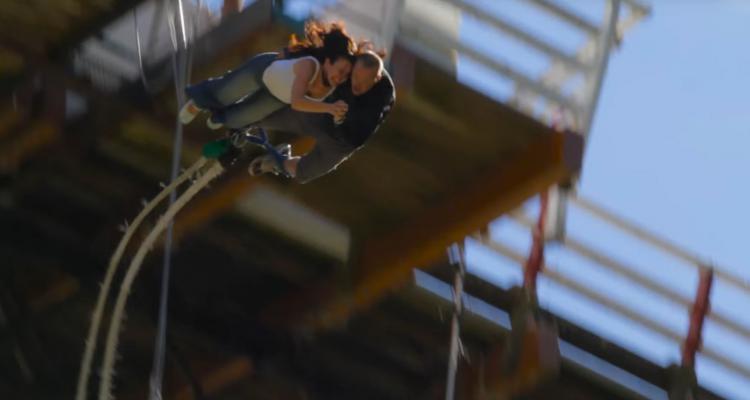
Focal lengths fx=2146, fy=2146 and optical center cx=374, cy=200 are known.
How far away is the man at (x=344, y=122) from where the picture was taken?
8586 millimetres

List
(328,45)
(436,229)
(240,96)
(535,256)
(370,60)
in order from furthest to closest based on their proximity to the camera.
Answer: (535,256)
(436,229)
(240,96)
(328,45)
(370,60)

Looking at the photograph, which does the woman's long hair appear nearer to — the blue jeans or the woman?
the woman

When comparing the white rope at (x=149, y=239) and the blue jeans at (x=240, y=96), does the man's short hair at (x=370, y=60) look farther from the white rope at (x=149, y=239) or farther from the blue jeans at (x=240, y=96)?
the white rope at (x=149, y=239)

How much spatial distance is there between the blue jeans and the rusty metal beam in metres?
2.13

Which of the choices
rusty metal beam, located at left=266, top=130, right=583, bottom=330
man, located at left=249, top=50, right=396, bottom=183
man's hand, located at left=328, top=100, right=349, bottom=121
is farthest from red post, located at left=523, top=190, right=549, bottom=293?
man's hand, located at left=328, top=100, right=349, bottom=121

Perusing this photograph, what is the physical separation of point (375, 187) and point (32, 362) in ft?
8.11

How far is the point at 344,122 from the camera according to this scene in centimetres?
870

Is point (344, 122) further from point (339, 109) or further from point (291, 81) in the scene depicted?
point (291, 81)

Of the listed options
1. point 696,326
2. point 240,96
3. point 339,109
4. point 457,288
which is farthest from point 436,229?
point 339,109

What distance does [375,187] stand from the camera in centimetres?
1125

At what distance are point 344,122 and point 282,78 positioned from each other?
309 mm

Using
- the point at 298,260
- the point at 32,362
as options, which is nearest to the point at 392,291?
the point at 298,260

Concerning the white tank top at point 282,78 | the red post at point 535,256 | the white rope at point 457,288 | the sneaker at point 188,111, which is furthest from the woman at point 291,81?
the red post at point 535,256

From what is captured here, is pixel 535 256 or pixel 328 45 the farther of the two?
pixel 535 256
